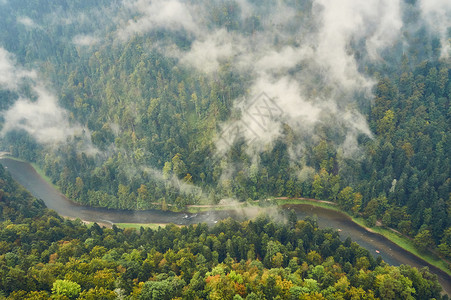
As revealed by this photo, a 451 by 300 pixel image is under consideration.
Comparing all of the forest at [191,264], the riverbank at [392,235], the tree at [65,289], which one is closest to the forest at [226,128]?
the forest at [191,264]

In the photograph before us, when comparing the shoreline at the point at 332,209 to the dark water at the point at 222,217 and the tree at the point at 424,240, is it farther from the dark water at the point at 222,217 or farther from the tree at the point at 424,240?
the tree at the point at 424,240

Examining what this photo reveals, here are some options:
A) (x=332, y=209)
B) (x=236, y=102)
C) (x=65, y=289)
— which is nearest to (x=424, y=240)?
(x=332, y=209)

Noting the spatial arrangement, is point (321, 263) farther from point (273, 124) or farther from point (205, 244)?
point (273, 124)

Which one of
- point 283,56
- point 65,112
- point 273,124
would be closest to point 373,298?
point 273,124

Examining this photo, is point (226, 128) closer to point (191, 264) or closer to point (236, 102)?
point (236, 102)

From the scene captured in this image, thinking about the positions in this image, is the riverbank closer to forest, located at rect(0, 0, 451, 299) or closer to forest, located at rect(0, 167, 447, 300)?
forest, located at rect(0, 0, 451, 299)

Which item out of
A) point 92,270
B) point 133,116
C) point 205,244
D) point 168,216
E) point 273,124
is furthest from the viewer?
point 133,116
